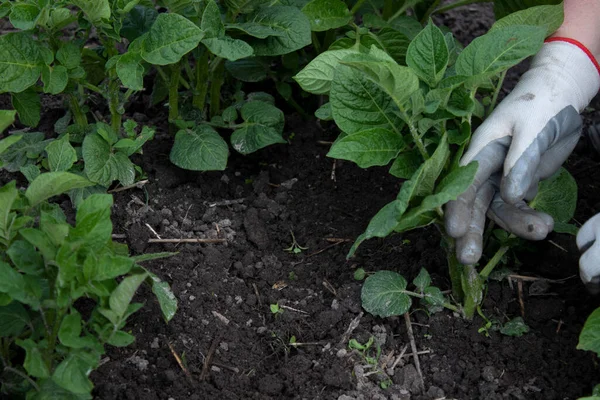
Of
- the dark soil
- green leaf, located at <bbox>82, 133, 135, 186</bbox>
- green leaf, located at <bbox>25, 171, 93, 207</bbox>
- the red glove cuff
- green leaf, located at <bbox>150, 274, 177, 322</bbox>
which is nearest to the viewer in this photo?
green leaf, located at <bbox>25, 171, 93, 207</bbox>

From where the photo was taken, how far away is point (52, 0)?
1.80 metres

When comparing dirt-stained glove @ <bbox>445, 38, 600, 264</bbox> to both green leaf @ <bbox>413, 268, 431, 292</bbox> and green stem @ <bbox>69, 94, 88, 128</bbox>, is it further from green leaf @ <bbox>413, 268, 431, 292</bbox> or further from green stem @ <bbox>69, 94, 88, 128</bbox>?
green stem @ <bbox>69, 94, 88, 128</bbox>

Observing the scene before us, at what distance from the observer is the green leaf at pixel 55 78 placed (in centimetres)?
183

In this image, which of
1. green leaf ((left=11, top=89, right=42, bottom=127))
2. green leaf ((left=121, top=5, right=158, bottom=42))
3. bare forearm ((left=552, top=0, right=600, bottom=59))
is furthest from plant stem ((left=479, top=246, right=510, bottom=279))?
green leaf ((left=11, top=89, right=42, bottom=127))

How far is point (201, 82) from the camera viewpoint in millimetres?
2174

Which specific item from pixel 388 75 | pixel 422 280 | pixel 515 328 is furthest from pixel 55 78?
pixel 515 328

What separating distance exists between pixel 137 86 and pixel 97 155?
24cm

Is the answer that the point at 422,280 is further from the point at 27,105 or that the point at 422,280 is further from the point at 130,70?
the point at 27,105

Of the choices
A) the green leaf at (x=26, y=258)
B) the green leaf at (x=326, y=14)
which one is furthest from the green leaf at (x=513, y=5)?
the green leaf at (x=26, y=258)

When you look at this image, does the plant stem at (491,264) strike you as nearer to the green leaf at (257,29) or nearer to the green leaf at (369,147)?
the green leaf at (369,147)

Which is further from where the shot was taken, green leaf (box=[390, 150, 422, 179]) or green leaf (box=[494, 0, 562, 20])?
green leaf (box=[494, 0, 562, 20])

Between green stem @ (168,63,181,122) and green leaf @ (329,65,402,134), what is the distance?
2.01 ft

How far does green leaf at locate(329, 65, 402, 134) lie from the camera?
5.32ft

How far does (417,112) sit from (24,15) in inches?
36.8
